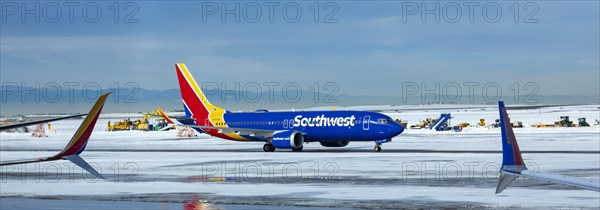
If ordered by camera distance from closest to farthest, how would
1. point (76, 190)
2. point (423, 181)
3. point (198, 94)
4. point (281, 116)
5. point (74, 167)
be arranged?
point (76, 190) < point (423, 181) < point (74, 167) < point (281, 116) < point (198, 94)

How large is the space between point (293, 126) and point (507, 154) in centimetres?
5080

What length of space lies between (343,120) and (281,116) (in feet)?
19.7

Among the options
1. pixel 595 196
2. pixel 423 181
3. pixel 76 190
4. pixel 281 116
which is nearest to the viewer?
pixel 595 196

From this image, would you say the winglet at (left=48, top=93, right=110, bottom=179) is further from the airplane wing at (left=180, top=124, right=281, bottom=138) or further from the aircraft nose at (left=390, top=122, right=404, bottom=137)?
the airplane wing at (left=180, top=124, right=281, bottom=138)

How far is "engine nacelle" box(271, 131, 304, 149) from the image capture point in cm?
6006

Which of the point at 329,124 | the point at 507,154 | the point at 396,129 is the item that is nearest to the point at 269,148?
the point at 329,124

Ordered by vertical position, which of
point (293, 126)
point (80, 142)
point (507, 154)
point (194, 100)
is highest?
point (194, 100)

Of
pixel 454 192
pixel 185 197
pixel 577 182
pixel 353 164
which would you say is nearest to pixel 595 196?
pixel 454 192

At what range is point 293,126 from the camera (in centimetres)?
Answer: 6266

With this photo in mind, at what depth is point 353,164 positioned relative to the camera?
138 ft

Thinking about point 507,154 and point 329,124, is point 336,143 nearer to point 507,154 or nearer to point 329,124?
point 329,124

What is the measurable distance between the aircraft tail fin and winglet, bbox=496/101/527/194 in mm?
57539

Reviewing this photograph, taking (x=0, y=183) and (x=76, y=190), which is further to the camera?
(x=0, y=183)

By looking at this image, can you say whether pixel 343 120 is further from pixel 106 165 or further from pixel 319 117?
pixel 106 165
